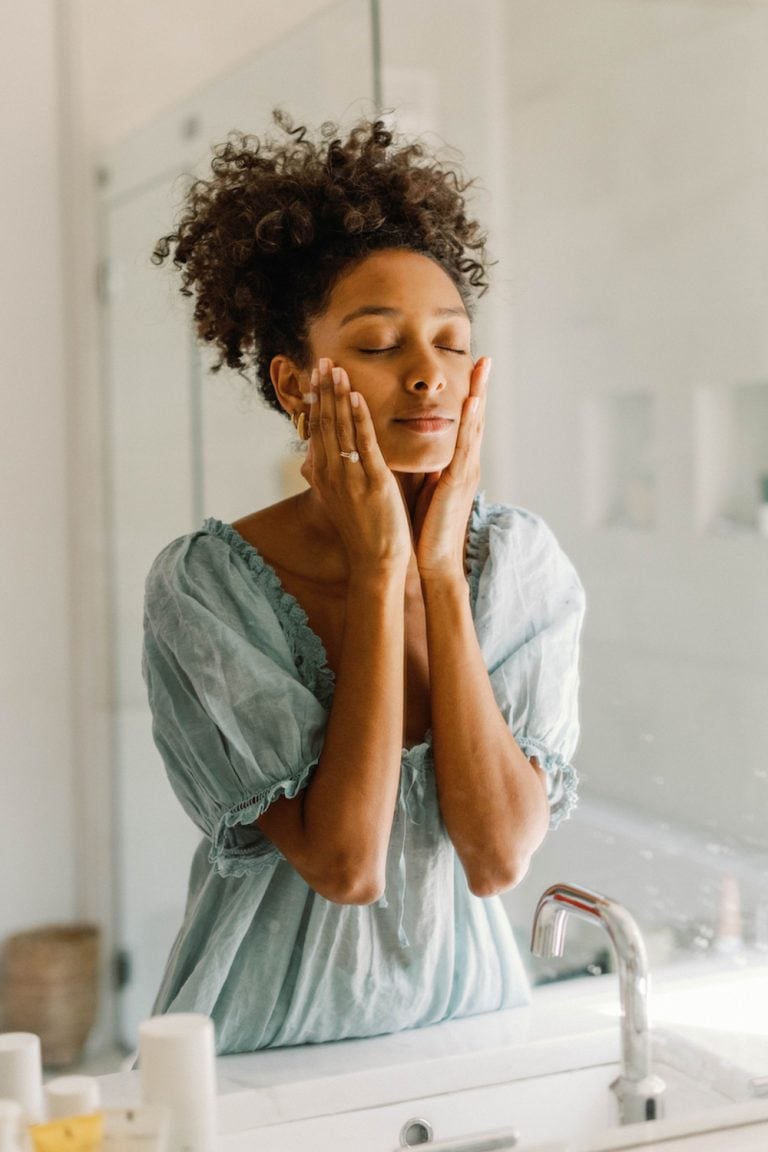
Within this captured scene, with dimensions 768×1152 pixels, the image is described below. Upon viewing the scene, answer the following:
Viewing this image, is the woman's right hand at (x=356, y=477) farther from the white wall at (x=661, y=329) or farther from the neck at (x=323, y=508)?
the white wall at (x=661, y=329)

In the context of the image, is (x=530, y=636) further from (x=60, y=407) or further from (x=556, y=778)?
(x=60, y=407)

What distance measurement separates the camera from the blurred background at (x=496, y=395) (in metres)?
0.87

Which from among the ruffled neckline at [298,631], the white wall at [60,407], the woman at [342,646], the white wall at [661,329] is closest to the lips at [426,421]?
the woman at [342,646]

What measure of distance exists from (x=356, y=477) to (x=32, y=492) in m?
0.24

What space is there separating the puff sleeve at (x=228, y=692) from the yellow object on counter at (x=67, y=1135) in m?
0.17

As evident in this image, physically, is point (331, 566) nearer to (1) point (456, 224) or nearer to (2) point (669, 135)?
(1) point (456, 224)

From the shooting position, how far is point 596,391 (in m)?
1.30

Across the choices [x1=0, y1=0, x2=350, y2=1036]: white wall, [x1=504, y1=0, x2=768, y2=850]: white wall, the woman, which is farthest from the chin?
[x1=504, y1=0, x2=768, y2=850]: white wall

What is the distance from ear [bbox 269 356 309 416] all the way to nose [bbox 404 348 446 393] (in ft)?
0.22

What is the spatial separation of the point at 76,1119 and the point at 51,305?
0.52 metres

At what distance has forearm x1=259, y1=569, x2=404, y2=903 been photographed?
2.57 ft

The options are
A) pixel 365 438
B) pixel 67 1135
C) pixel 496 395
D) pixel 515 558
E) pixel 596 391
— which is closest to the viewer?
pixel 67 1135

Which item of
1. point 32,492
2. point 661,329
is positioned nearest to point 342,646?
point 32,492

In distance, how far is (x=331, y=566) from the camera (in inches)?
33.1
